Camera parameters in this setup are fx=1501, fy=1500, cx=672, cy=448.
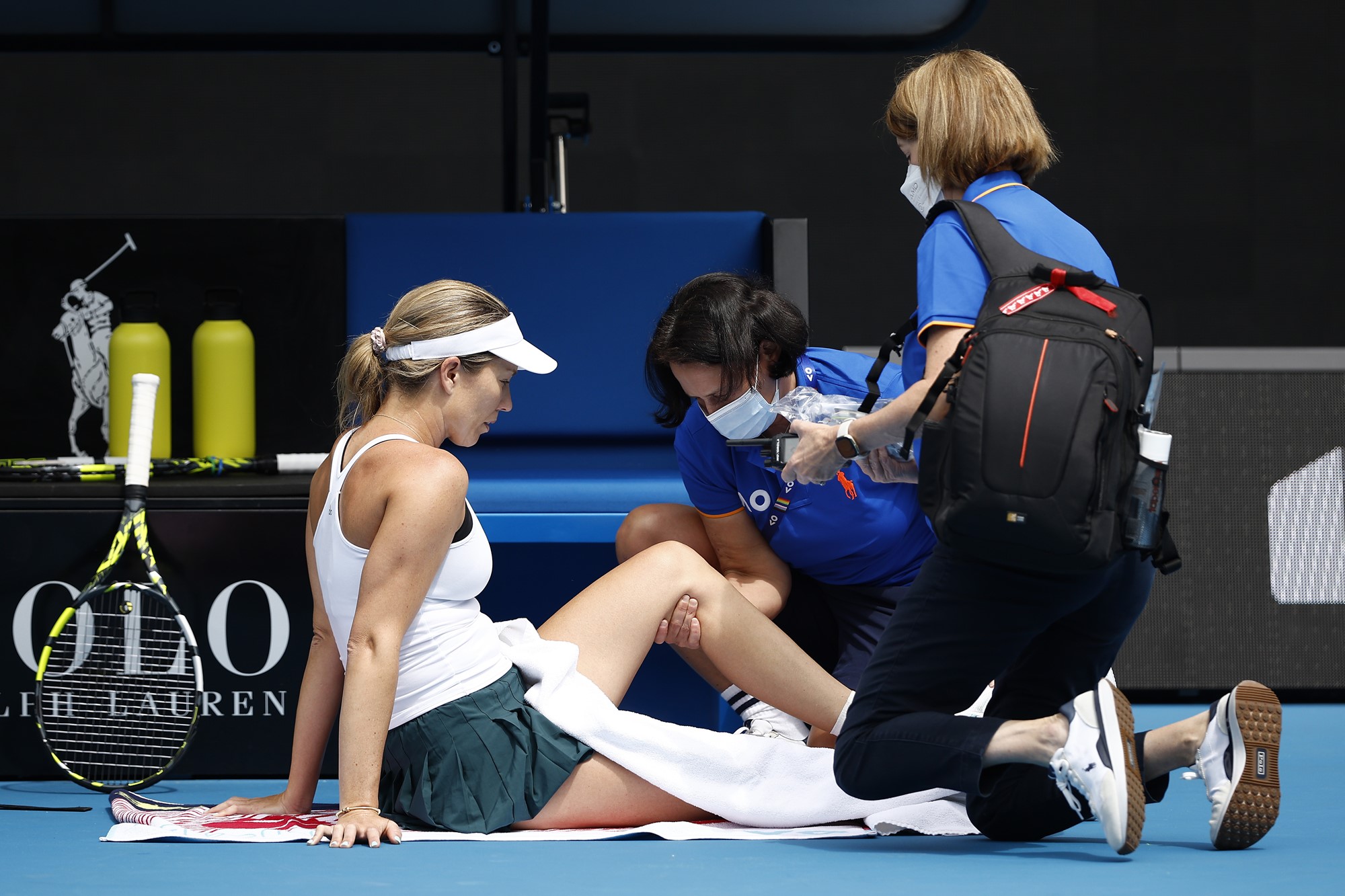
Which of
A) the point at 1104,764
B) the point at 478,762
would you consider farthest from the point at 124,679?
the point at 1104,764

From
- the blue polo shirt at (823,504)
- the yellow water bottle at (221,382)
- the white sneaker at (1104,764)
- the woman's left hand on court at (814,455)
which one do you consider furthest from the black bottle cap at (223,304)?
the white sneaker at (1104,764)

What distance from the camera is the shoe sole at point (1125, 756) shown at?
1.79 m

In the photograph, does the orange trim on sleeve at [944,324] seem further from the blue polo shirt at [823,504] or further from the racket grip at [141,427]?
the racket grip at [141,427]

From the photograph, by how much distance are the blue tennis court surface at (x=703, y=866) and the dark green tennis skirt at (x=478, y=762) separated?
62 mm

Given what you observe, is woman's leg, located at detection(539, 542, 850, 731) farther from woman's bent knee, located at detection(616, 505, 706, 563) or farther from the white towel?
woman's bent knee, located at detection(616, 505, 706, 563)

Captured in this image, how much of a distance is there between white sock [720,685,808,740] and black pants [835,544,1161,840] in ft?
1.40

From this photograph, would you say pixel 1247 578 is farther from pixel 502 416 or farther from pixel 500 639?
pixel 500 639

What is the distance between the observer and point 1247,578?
3.51 metres

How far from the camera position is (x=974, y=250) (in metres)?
1.85

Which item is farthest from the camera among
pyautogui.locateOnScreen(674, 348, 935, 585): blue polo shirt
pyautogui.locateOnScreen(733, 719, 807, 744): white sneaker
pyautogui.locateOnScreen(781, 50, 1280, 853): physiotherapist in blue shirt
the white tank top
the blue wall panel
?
the blue wall panel

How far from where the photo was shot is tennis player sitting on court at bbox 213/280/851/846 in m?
1.96

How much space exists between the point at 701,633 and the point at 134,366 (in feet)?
4.98

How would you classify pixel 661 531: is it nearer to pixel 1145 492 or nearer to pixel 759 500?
pixel 759 500

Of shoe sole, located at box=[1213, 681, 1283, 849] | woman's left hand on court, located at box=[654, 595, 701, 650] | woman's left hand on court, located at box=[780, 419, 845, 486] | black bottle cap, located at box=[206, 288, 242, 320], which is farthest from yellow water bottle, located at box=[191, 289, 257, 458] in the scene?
shoe sole, located at box=[1213, 681, 1283, 849]
